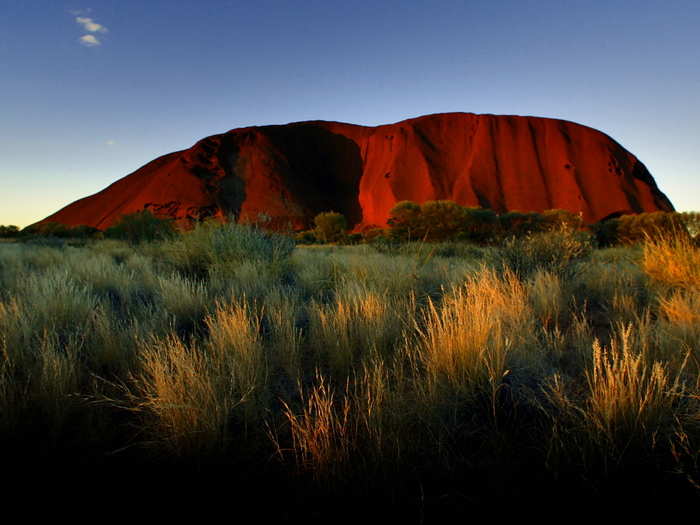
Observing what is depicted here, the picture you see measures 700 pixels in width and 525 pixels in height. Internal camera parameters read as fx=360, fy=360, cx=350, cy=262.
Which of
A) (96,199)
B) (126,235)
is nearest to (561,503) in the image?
(126,235)

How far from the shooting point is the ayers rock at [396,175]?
153 ft

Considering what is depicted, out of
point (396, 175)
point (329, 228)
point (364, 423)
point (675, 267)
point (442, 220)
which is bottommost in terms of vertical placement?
point (675, 267)

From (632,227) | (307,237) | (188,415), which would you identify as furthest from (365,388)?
(307,237)

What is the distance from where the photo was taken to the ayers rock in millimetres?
46719

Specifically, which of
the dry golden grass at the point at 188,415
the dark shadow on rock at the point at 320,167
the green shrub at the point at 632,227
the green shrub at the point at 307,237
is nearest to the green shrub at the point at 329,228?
the green shrub at the point at 307,237

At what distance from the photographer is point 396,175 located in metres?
49.0

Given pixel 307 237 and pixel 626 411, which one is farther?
pixel 307 237

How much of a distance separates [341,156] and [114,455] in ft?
200

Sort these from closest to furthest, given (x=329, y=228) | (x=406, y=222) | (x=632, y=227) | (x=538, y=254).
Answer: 1. (x=538, y=254)
2. (x=406, y=222)
3. (x=632, y=227)
4. (x=329, y=228)

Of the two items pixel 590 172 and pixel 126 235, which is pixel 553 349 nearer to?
pixel 126 235

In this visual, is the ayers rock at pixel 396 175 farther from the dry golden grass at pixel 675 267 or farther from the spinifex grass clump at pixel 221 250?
the dry golden grass at pixel 675 267

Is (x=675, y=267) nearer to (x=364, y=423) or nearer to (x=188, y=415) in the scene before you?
(x=364, y=423)

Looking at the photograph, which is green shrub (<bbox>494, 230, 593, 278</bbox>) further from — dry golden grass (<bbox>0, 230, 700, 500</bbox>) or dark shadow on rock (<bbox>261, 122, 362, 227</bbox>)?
dark shadow on rock (<bbox>261, 122, 362, 227</bbox>)

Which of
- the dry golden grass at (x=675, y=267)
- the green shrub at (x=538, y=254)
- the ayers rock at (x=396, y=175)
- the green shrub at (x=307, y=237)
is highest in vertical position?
the ayers rock at (x=396, y=175)
